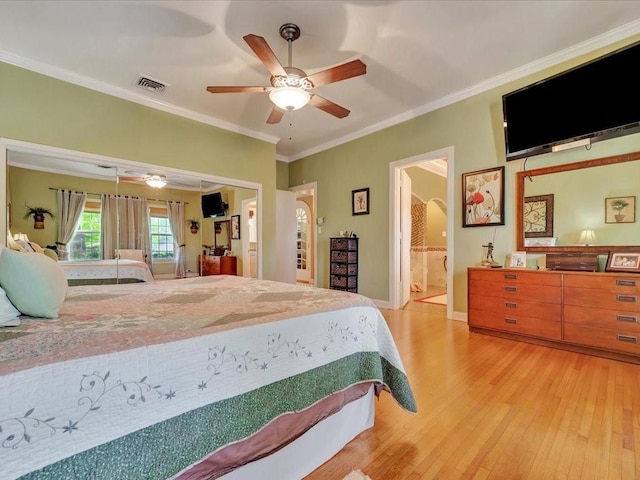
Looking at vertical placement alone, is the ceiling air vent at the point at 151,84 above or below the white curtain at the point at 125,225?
above

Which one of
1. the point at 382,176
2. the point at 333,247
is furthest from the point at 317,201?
the point at 382,176

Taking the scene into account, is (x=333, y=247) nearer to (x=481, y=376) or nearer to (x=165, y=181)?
(x=165, y=181)

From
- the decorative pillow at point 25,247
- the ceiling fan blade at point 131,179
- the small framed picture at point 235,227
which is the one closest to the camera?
the decorative pillow at point 25,247

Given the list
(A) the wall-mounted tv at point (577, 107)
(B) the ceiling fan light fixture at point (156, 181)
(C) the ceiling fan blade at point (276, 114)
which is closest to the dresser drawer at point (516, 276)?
(A) the wall-mounted tv at point (577, 107)

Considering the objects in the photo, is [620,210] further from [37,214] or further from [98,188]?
[37,214]

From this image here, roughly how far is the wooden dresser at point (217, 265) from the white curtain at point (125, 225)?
27.6 inches

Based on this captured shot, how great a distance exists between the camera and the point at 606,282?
2477mm

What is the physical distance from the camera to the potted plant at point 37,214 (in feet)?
9.73

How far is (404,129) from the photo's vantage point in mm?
4312

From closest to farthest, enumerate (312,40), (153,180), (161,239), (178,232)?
1. (312,40)
2. (153,180)
3. (161,239)
4. (178,232)

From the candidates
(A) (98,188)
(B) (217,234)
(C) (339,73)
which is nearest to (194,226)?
(B) (217,234)

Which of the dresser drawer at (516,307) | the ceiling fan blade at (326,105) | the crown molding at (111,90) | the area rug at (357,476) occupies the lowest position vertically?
the area rug at (357,476)

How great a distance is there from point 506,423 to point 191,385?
1.75 meters

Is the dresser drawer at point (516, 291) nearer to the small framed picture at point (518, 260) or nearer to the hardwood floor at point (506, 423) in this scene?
the small framed picture at point (518, 260)
